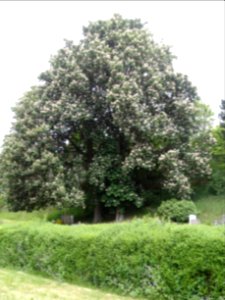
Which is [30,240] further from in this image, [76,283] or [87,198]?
[87,198]

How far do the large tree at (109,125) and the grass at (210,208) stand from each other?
164 cm

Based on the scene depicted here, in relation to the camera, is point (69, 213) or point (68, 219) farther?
point (69, 213)

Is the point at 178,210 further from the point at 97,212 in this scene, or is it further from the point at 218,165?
the point at 218,165

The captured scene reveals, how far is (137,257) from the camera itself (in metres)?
7.91

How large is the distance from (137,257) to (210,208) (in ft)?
56.0

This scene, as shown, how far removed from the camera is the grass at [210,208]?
22.7 metres

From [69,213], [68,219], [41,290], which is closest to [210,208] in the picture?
[68,219]

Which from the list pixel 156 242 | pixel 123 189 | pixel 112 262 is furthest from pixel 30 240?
pixel 123 189

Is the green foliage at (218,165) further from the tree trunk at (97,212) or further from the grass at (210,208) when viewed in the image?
the tree trunk at (97,212)

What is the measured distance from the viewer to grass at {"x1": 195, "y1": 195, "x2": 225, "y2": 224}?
22.7 m

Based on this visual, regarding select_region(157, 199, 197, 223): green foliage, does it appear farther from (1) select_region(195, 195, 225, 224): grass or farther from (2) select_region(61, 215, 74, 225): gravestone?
(2) select_region(61, 215, 74, 225): gravestone

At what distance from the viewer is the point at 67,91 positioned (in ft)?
78.7

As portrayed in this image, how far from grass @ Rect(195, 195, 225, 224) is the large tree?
164 centimetres

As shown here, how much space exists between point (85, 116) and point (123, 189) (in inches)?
185
